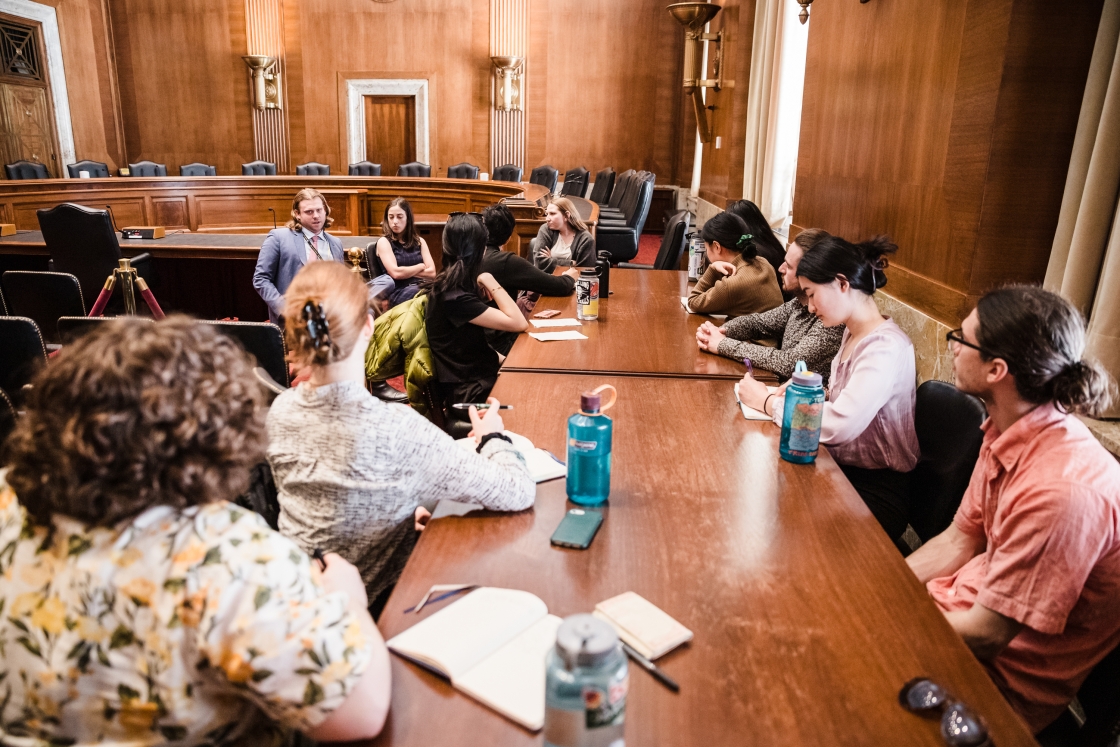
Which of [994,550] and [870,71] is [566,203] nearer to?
[870,71]

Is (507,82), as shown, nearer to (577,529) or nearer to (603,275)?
(603,275)

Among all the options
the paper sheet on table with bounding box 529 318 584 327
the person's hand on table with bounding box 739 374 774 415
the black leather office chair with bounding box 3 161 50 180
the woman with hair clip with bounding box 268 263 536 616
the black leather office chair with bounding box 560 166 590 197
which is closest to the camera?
the woman with hair clip with bounding box 268 263 536 616

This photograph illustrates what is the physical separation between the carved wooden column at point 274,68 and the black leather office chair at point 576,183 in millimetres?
4297

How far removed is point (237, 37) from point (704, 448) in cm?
1207

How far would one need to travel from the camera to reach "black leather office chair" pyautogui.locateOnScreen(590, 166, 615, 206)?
10.5 m

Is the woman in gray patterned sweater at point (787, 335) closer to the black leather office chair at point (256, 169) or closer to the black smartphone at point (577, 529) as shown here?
the black smartphone at point (577, 529)

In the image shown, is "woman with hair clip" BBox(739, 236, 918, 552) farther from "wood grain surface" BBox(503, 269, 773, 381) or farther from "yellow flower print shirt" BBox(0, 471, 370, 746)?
"yellow flower print shirt" BBox(0, 471, 370, 746)

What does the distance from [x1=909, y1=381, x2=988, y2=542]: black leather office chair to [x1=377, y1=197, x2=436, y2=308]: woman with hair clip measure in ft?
11.1

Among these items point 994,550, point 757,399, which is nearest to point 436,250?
point 757,399

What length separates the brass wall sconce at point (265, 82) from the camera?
1135 centimetres

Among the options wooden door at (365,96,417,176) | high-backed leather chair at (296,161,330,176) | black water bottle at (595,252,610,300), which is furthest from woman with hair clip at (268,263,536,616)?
wooden door at (365,96,417,176)

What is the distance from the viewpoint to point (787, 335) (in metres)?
2.79

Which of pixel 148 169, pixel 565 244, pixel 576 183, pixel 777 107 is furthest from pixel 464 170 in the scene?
pixel 565 244

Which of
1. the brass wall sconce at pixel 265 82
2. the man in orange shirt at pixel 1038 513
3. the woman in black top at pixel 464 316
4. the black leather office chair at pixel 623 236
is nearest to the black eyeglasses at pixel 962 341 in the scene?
the man in orange shirt at pixel 1038 513
